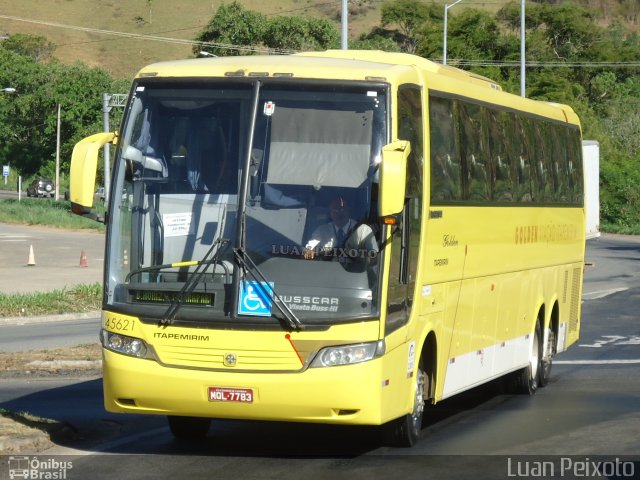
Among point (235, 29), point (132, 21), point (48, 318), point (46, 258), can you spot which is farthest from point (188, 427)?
point (132, 21)

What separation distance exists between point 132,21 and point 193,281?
15973cm

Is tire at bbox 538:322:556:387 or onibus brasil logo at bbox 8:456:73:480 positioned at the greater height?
onibus brasil logo at bbox 8:456:73:480

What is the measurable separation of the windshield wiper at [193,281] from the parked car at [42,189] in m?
93.7

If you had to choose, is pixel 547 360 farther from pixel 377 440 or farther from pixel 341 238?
pixel 341 238

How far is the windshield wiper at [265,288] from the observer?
10.1 metres

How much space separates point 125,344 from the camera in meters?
10.5

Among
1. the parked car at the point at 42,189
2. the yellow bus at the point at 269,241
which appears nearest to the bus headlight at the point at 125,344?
the yellow bus at the point at 269,241

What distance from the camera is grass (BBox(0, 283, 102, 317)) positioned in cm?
2748

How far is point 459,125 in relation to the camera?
1284 cm

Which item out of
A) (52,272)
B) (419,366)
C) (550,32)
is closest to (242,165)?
(419,366)

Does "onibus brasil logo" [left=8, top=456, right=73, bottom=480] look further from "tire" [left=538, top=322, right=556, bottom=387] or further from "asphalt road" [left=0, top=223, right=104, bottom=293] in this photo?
"asphalt road" [left=0, top=223, right=104, bottom=293]

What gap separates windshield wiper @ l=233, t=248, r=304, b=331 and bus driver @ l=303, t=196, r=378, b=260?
14.9 inches

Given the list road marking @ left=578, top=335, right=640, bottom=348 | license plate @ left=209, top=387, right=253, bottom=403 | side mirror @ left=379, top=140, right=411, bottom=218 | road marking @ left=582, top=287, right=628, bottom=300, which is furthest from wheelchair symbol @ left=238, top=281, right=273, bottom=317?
road marking @ left=582, top=287, right=628, bottom=300

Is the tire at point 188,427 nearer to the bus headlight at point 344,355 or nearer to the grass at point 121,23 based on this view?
the bus headlight at point 344,355
